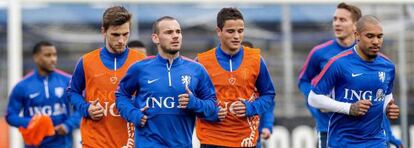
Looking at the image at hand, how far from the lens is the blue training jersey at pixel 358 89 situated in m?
10.7

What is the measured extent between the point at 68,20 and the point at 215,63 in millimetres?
8002

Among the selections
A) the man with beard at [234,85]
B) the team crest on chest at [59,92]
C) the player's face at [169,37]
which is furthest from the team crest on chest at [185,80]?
the team crest on chest at [59,92]

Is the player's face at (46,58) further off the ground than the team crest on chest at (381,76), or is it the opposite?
the player's face at (46,58)

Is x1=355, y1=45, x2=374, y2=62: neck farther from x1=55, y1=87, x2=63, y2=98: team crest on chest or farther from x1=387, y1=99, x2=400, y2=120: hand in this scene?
x1=55, y1=87, x2=63, y2=98: team crest on chest

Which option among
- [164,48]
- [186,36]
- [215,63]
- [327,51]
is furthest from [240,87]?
[186,36]

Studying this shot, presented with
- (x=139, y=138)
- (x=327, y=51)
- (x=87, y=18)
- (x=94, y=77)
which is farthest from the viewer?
(x=87, y=18)

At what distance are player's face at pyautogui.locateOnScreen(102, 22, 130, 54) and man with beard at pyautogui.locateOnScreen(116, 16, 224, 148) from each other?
42cm

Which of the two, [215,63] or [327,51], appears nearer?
[215,63]

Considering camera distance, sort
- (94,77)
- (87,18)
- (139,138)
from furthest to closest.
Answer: (87,18), (94,77), (139,138)

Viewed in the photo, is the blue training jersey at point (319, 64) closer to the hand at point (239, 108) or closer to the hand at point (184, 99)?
the hand at point (239, 108)

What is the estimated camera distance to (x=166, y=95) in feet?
33.7

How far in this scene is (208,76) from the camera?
1062 centimetres

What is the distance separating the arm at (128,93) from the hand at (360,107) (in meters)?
1.90

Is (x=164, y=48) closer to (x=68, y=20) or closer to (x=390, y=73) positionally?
(x=390, y=73)
